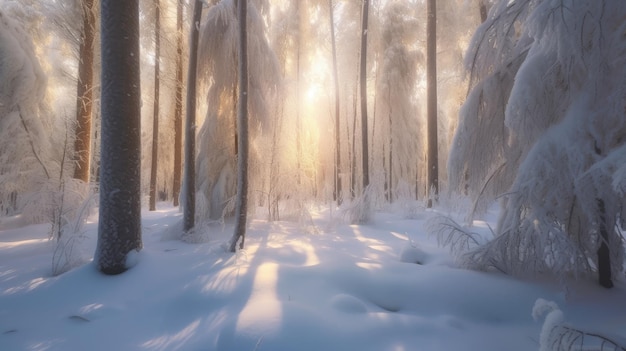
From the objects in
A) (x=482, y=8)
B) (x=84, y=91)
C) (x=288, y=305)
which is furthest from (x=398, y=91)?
(x=288, y=305)

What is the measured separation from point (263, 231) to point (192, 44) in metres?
3.79

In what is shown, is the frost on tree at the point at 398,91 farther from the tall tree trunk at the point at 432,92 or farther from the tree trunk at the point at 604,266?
the tree trunk at the point at 604,266

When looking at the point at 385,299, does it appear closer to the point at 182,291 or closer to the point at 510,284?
the point at 510,284

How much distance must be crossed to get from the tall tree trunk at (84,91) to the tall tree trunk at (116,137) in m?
5.37

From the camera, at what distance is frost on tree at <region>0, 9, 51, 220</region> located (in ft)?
24.2

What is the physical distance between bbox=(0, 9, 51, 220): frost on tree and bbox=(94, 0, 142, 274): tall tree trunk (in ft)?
16.2

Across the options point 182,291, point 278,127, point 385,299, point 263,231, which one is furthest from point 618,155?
point 278,127

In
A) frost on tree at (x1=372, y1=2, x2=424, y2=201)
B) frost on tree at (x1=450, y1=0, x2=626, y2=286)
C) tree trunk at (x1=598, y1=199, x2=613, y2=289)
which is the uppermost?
frost on tree at (x1=372, y1=2, x2=424, y2=201)

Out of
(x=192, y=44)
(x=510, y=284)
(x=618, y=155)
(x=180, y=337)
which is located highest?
(x=192, y=44)

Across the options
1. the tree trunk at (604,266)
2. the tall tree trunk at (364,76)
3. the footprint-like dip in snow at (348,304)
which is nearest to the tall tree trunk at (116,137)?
the footprint-like dip in snow at (348,304)

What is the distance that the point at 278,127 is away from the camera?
7172 millimetres

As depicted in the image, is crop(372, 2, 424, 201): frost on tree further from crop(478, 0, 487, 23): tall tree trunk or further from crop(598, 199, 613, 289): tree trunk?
crop(598, 199, 613, 289): tree trunk

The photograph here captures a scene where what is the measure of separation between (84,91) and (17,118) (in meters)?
1.62

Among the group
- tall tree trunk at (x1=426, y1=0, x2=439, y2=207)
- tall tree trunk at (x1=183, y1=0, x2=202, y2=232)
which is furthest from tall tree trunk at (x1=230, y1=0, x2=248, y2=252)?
tall tree trunk at (x1=426, y1=0, x2=439, y2=207)
